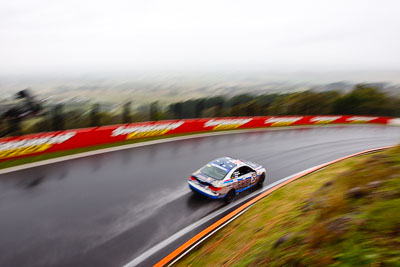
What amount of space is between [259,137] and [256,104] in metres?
7.46

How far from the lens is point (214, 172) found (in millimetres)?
9227

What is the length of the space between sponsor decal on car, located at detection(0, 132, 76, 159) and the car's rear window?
8.24 m

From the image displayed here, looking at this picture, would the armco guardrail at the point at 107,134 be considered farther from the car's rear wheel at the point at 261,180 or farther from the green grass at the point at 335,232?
the green grass at the point at 335,232

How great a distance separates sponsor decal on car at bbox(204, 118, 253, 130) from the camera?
20469mm

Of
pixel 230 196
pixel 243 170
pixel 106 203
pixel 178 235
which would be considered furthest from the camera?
pixel 243 170

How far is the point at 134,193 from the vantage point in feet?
30.7

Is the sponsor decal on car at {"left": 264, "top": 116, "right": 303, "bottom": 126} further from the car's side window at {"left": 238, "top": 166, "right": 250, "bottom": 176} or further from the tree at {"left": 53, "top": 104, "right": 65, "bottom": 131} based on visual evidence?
the tree at {"left": 53, "top": 104, "right": 65, "bottom": 131}

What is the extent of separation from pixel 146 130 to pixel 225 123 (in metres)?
7.48

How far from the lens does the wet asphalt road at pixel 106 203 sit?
6348 mm

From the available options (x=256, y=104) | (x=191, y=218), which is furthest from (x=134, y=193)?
(x=256, y=104)

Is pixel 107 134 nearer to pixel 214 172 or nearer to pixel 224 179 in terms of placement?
pixel 214 172

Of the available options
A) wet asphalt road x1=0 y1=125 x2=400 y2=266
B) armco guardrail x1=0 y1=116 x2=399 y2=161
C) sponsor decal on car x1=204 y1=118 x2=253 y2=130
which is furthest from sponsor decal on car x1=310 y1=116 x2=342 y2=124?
wet asphalt road x1=0 y1=125 x2=400 y2=266

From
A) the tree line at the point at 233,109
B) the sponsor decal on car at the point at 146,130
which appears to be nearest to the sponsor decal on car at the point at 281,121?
the tree line at the point at 233,109

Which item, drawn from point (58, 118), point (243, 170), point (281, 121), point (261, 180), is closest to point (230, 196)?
point (243, 170)
